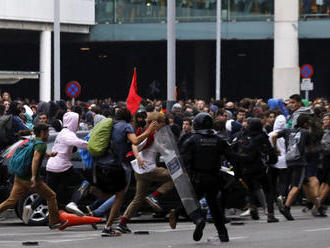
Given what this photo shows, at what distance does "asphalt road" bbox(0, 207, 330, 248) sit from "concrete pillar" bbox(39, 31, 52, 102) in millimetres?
30990

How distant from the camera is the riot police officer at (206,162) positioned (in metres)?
13.0

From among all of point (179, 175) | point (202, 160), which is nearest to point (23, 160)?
point (179, 175)

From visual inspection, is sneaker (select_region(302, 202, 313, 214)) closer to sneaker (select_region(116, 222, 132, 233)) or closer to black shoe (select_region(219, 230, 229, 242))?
sneaker (select_region(116, 222, 132, 233))

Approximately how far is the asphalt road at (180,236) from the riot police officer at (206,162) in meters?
0.35

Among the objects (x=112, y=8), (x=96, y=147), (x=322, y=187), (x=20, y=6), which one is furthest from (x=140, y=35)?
(x=96, y=147)

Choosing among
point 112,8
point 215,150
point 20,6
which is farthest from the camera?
point 112,8

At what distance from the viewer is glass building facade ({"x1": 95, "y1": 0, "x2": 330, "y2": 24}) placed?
48250mm

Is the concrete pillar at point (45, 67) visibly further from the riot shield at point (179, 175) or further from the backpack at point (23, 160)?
the riot shield at point (179, 175)

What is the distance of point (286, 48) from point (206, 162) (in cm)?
3585

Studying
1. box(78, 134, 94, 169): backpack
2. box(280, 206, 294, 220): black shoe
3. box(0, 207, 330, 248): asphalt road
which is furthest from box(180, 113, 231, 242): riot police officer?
box(280, 206, 294, 220): black shoe

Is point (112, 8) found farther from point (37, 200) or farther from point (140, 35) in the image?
point (37, 200)

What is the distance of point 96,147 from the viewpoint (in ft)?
47.2

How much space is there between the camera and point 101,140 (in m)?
14.4

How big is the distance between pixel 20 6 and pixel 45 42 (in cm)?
253
